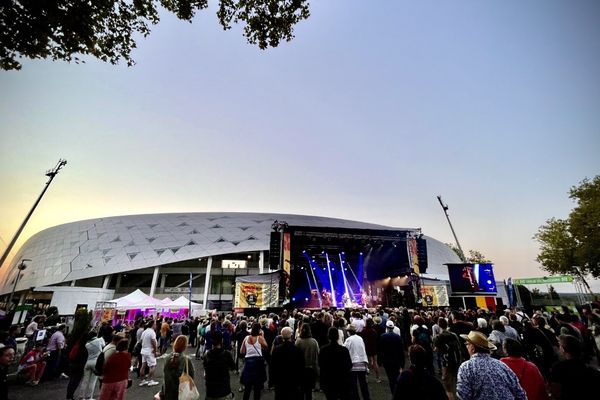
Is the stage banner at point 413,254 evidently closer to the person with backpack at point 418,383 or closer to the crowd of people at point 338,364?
the crowd of people at point 338,364

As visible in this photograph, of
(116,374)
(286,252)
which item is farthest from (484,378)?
(286,252)

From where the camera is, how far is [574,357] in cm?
295

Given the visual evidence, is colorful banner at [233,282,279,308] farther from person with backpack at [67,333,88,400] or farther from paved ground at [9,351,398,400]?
person with backpack at [67,333,88,400]

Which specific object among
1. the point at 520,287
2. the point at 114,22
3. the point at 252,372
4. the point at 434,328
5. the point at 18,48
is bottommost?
the point at 252,372

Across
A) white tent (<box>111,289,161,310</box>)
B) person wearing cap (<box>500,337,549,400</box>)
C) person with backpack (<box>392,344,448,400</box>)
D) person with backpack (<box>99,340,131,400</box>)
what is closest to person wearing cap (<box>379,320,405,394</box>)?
person wearing cap (<box>500,337,549,400</box>)

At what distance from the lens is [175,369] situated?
13.1 ft

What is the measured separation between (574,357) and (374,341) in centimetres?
517

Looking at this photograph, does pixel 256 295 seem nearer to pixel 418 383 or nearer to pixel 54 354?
pixel 54 354

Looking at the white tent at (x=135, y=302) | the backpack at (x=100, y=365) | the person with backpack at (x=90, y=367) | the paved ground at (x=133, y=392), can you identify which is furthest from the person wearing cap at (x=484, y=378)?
the white tent at (x=135, y=302)

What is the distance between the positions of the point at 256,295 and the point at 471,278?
13.8 meters

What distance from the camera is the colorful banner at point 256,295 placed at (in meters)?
17.7

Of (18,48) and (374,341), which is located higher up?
(18,48)

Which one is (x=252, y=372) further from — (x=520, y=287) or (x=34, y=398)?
(x=520, y=287)

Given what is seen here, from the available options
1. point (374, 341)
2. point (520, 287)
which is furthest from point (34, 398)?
point (520, 287)
